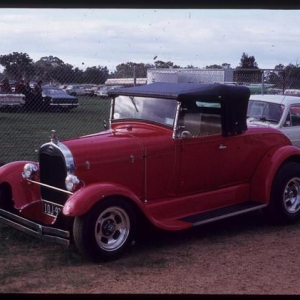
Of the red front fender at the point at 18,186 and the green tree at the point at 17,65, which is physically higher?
the green tree at the point at 17,65

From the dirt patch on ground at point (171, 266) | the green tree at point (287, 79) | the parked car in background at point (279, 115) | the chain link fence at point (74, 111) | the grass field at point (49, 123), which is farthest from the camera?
the green tree at point (287, 79)

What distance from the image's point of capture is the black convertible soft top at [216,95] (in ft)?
22.1

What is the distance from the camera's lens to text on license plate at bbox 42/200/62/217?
6246mm

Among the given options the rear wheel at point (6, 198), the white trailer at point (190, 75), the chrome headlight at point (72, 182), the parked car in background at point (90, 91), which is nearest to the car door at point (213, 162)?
the chrome headlight at point (72, 182)

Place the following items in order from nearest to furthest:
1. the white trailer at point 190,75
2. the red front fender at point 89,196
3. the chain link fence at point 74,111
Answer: the red front fender at point 89,196
the chain link fence at point 74,111
the white trailer at point 190,75

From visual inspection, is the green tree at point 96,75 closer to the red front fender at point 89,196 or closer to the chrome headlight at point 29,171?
the chrome headlight at point 29,171

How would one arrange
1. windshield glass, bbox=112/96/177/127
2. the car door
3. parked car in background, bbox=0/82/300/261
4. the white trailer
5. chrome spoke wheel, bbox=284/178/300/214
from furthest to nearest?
the white trailer < chrome spoke wheel, bbox=284/178/300/214 < windshield glass, bbox=112/96/177/127 < the car door < parked car in background, bbox=0/82/300/261

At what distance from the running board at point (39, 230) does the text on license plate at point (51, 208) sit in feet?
1.15

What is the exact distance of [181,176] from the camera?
6.58 meters

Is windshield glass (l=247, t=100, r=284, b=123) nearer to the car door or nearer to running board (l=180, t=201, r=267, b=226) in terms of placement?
the car door

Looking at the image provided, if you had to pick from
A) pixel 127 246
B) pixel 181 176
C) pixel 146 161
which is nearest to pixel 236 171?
pixel 181 176

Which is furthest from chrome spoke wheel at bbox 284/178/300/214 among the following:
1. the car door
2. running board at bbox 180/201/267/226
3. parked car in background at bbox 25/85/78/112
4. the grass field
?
parked car in background at bbox 25/85/78/112

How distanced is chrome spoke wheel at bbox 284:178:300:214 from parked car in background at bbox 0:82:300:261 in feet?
0.06

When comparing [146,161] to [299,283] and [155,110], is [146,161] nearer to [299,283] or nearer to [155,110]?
[155,110]
